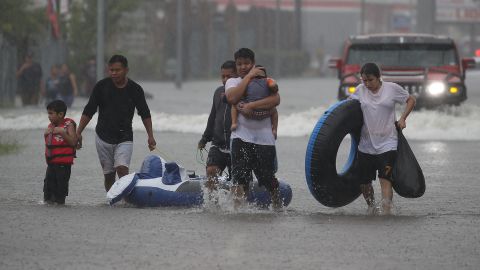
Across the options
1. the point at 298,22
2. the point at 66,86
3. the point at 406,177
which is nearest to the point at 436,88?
the point at 66,86

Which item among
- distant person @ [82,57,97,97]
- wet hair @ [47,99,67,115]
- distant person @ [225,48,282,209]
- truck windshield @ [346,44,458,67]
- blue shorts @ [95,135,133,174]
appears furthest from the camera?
distant person @ [82,57,97,97]

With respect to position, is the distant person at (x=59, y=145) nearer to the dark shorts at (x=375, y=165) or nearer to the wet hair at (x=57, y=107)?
the wet hair at (x=57, y=107)

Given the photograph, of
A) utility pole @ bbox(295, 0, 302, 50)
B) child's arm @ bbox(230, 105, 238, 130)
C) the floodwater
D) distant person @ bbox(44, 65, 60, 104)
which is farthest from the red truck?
utility pole @ bbox(295, 0, 302, 50)

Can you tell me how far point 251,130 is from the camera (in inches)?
476

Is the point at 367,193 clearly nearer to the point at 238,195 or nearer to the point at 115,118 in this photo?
the point at 238,195

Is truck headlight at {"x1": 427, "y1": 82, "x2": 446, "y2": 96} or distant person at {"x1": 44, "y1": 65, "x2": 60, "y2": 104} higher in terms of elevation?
truck headlight at {"x1": 427, "y1": 82, "x2": 446, "y2": 96}

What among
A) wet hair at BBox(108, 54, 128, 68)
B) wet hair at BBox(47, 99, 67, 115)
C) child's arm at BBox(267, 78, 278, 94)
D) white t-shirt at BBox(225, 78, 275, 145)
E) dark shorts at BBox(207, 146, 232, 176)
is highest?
wet hair at BBox(108, 54, 128, 68)

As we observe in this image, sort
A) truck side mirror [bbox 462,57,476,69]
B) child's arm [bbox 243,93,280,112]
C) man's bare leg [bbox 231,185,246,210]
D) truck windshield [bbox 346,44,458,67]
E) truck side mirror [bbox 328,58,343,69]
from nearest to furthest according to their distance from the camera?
1. child's arm [bbox 243,93,280,112]
2. man's bare leg [bbox 231,185,246,210]
3. truck windshield [bbox 346,44,458,67]
4. truck side mirror [bbox 328,58,343,69]
5. truck side mirror [bbox 462,57,476,69]

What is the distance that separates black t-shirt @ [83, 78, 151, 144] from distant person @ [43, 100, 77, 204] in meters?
0.29

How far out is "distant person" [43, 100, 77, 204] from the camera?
12844 mm

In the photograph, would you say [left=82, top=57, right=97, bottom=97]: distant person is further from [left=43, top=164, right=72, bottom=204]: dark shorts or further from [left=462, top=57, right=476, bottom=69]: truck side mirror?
[left=43, top=164, right=72, bottom=204]: dark shorts

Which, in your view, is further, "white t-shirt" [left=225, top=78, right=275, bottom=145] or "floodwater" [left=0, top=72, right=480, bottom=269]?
"white t-shirt" [left=225, top=78, right=275, bottom=145]

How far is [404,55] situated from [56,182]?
1406 centimetres

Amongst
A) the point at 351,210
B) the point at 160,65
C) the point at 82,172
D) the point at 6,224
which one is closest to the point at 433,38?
the point at 82,172
